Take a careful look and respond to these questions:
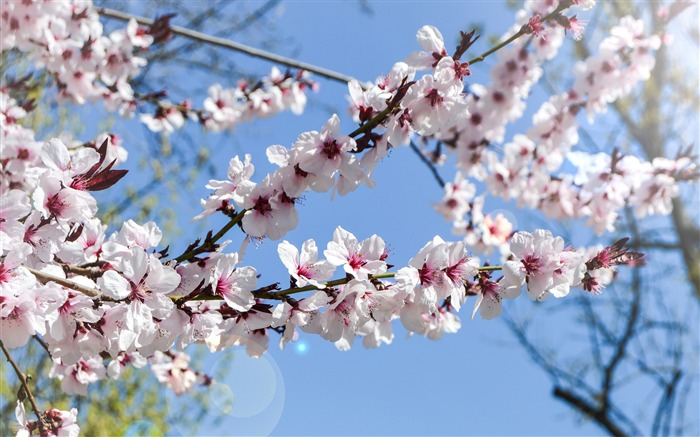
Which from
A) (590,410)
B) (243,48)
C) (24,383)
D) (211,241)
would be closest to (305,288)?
(211,241)

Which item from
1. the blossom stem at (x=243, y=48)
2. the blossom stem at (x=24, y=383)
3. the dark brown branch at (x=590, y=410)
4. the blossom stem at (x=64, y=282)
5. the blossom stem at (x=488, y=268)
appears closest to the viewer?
the blossom stem at (x=64, y=282)

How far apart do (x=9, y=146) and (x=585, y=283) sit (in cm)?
216

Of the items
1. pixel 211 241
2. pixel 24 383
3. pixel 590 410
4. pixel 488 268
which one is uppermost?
pixel 590 410

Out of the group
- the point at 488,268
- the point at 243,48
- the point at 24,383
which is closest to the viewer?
the point at 488,268

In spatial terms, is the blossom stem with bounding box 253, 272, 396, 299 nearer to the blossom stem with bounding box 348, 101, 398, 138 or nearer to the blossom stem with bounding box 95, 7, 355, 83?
the blossom stem with bounding box 348, 101, 398, 138

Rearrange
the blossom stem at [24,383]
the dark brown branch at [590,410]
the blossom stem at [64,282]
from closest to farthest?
1. the blossom stem at [64,282]
2. the blossom stem at [24,383]
3. the dark brown branch at [590,410]

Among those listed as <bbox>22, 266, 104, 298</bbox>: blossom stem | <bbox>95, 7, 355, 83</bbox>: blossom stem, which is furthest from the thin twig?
<bbox>22, 266, 104, 298</bbox>: blossom stem

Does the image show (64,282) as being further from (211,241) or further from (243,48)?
(243,48)

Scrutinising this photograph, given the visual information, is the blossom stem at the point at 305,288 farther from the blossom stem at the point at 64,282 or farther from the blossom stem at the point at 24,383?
the blossom stem at the point at 24,383

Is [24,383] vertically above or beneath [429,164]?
beneath

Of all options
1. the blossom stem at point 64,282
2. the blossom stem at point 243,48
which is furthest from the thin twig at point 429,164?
the blossom stem at point 64,282

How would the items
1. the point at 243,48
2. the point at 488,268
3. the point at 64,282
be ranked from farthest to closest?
the point at 243,48 → the point at 488,268 → the point at 64,282

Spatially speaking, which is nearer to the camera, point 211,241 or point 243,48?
point 211,241

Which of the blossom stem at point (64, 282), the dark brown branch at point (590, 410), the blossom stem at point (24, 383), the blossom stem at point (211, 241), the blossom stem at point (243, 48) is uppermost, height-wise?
the dark brown branch at point (590, 410)
